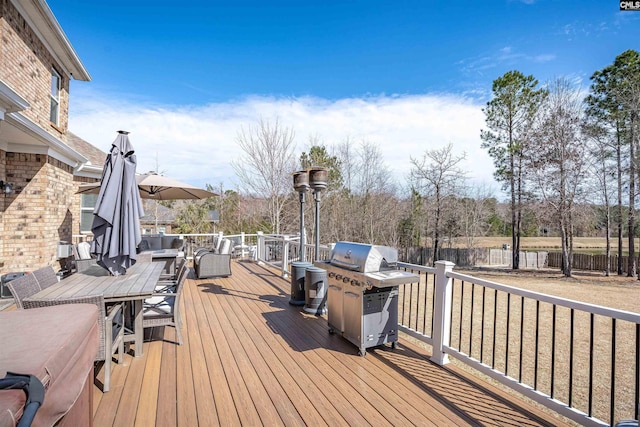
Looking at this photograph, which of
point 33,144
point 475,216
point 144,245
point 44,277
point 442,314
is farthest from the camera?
point 475,216

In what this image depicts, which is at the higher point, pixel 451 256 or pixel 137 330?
pixel 137 330

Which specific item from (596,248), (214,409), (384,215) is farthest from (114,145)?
(596,248)

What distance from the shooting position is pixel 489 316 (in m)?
9.04

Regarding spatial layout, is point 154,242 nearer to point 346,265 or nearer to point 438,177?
point 346,265

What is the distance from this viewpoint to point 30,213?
6.36m

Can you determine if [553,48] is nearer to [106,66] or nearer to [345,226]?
[345,226]

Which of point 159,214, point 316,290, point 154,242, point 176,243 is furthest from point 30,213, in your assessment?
point 159,214

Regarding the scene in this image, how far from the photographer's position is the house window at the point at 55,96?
7437 mm

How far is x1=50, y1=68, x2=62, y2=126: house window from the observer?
24.4 feet

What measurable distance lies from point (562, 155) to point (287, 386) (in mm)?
20165

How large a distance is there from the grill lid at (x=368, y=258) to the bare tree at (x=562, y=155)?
18651 millimetres

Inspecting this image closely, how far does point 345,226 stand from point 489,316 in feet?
34.6

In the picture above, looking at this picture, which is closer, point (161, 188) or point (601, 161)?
point (161, 188)

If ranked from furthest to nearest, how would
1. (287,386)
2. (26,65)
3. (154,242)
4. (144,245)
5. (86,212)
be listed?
(86,212), (154,242), (144,245), (26,65), (287,386)
